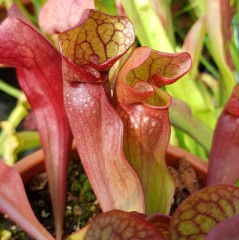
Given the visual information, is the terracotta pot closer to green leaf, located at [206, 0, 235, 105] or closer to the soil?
the soil

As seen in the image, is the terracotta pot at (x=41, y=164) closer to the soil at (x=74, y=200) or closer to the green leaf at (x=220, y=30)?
the soil at (x=74, y=200)

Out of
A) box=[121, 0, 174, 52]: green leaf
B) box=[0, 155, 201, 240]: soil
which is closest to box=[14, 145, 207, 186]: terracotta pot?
box=[0, 155, 201, 240]: soil

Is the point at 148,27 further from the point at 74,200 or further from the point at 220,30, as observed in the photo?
the point at 74,200

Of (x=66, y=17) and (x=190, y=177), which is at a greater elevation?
(x=66, y=17)

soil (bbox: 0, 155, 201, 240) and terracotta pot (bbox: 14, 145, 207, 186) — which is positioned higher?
terracotta pot (bbox: 14, 145, 207, 186)

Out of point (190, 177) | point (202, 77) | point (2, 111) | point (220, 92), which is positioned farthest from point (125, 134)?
point (2, 111)

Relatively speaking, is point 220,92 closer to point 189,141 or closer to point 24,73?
point 189,141

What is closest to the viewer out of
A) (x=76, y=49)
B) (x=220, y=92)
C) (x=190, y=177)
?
(x=76, y=49)
